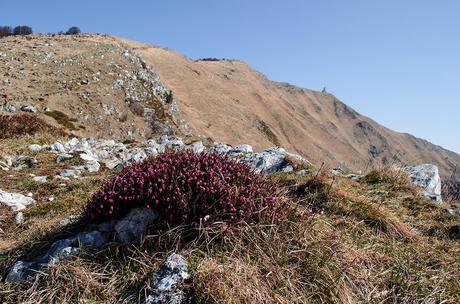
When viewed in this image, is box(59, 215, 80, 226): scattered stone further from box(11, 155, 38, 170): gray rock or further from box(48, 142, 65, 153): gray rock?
box(48, 142, 65, 153): gray rock

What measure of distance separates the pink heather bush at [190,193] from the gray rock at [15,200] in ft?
13.9

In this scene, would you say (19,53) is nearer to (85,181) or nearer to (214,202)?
(85,181)

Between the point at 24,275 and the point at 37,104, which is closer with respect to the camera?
the point at 24,275

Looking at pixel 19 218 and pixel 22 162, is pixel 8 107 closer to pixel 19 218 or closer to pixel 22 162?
pixel 22 162

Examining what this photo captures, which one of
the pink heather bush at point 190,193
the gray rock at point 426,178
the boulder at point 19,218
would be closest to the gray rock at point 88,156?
the boulder at point 19,218

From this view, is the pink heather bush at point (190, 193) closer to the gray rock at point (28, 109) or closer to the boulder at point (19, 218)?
the boulder at point (19, 218)

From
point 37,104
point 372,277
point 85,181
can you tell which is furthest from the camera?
point 37,104

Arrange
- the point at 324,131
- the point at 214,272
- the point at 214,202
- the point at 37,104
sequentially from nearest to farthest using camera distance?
the point at 214,272 < the point at 214,202 < the point at 37,104 < the point at 324,131

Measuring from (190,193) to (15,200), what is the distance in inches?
243

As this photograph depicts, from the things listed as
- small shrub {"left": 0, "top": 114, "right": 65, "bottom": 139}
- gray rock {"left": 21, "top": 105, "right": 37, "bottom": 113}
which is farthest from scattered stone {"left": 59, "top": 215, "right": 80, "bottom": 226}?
gray rock {"left": 21, "top": 105, "right": 37, "bottom": 113}

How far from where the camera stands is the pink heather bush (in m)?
5.25

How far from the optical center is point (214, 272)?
14.4ft

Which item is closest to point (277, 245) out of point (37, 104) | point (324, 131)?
point (37, 104)

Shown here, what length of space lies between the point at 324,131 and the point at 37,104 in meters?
150
